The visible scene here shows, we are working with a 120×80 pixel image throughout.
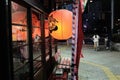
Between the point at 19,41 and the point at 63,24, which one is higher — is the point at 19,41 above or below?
below

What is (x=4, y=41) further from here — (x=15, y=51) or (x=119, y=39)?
(x=119, y=39)

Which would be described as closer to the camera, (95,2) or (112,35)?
(112,35)

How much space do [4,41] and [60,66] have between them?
8485 mm

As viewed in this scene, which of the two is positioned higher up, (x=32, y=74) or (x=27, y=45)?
(x=27, y=45)

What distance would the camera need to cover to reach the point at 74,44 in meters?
6.20

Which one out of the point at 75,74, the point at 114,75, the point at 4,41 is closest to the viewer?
the point at 4,41

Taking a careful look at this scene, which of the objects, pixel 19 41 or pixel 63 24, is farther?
pixel 63 24

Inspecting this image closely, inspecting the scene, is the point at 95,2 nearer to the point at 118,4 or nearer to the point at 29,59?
the point at 118,4

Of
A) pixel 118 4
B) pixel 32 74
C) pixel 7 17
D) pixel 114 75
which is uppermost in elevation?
pixel 118 4

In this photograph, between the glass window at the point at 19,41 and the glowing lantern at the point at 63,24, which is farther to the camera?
the glowing lantern at the point at 63,24

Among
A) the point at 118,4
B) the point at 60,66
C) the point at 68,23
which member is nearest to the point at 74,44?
the point at 68,23

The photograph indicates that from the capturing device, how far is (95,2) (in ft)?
160

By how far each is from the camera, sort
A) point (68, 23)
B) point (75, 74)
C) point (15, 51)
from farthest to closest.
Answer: point (68, 23) → point (75, 74) → point (15, 51)

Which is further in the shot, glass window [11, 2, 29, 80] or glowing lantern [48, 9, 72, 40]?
glowing lantern [48, 9, 72, 40]
